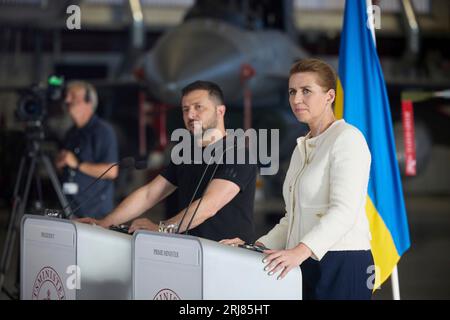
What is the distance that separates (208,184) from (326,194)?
414 mm

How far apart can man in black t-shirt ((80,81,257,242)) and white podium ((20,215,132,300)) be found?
0.20 meters

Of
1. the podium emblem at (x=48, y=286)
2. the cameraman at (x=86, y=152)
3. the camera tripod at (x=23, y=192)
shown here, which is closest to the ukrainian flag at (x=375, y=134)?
the podium emblem at (x=48, y=286)

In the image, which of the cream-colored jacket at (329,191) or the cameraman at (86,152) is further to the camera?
the cameraman at (86,152)

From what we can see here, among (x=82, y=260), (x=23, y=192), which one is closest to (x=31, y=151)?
(x=23, y=192)

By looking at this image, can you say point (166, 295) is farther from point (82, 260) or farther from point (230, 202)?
point (230, 202)

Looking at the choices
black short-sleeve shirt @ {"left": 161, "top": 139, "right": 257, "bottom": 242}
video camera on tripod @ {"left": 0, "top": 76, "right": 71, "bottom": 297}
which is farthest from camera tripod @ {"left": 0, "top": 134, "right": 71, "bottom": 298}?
black short-sleeve shirt @ {"left": 161, "top": 139, "right": 257, "bottom": 242}

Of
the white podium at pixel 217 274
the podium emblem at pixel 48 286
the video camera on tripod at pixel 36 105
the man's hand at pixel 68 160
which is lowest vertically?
the podium emblem at pixel 48 286

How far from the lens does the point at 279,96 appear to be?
749 centimetres

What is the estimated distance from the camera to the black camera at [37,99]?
13.0ft

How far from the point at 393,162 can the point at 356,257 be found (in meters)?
0.71

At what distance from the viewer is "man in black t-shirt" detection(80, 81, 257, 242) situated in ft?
7.24

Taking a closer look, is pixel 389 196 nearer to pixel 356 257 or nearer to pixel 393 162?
pixel 393 162

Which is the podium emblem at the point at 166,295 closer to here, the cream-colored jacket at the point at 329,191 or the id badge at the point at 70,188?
the cream-colored jacket at the point at 329,191
